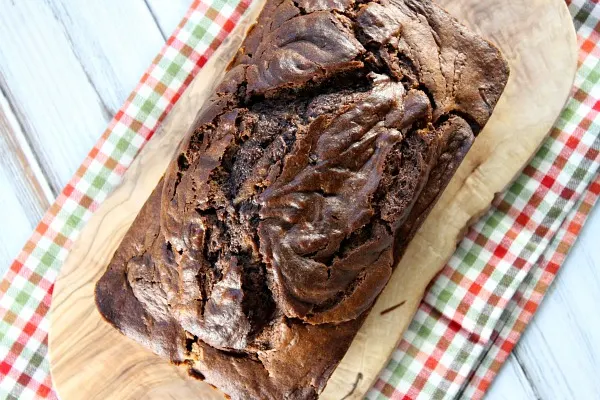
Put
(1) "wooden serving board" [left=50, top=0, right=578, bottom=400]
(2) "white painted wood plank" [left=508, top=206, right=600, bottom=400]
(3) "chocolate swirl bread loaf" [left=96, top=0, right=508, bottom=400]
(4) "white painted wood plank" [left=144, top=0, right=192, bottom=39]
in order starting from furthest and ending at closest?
(4) "white painted wood plank" [left=144, top=0, right=192, bottom=39]
(2) "white painted wood plank" [left=508, top=206, right=600, bottom=400]
(1) "wooden serving board" [left=50, top=0, right=578, bottom=400]
(3) "chocolate swirl bread loaf" [left=96, top=0, right=508, bottom=400]

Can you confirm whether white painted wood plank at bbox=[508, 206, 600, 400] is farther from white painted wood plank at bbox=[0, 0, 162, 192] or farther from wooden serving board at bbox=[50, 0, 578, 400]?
white painted wood plank at bbox=[0, 0, 162, 192]

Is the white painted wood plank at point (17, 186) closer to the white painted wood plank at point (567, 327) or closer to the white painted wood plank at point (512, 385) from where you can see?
the white painted wood plank at point (512, 385)

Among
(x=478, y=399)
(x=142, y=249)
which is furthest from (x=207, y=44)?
Answer: (x=478, y=399)

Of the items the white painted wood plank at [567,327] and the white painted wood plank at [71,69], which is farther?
the white painted wood plank at [71,69]

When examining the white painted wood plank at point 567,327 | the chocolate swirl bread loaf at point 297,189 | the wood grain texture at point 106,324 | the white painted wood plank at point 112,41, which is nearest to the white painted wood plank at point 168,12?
the white painted wood plank at point 112,41

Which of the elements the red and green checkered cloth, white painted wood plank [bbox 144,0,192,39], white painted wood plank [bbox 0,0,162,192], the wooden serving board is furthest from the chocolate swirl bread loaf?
white painted wood plank [bbox 0,0,162,192]

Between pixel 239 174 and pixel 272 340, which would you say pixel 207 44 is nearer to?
pixel 239 174

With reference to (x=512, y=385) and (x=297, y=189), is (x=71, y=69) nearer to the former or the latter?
(x=297, y=189)
